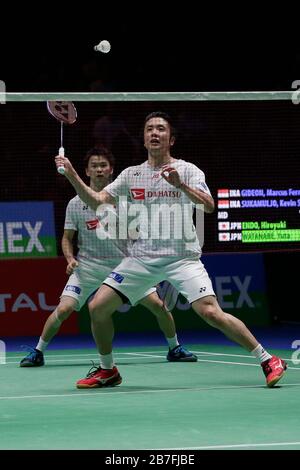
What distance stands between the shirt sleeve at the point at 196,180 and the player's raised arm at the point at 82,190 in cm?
66

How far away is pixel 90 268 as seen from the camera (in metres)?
11.6

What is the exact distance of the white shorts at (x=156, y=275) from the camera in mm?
8969

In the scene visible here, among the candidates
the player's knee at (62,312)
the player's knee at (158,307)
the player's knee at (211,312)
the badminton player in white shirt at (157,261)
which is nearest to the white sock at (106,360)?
the badminton player in white shirt at (157,261)

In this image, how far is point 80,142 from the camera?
51.7 feet

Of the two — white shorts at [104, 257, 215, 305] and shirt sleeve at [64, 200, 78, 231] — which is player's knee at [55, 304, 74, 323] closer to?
shirt sleeve at [64, 200, 78, 231]

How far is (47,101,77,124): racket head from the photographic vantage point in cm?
1039

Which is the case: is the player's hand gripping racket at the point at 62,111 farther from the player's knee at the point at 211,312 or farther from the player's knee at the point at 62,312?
the player's knee at the point at 211,312

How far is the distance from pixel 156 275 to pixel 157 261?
0.36ft

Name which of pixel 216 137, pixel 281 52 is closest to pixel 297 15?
pixel 281 52

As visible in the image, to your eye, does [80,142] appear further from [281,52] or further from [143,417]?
[143,417]

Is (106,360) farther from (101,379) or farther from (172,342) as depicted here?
(172,342)

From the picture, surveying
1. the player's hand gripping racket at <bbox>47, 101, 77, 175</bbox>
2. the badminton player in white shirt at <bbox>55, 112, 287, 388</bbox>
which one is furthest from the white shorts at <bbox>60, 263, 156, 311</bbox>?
the badminton player in white shirt at <bbox>55, 112, 287, 388</bbox>
